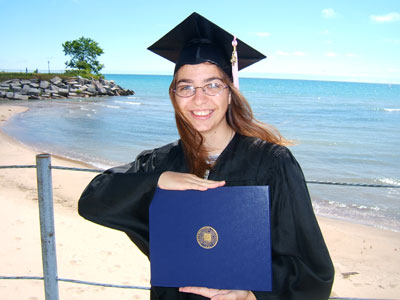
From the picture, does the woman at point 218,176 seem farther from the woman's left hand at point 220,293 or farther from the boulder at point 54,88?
the boulder at point 54,88

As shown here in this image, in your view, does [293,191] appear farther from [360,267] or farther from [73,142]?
[73,142]

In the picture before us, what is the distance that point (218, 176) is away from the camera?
4.70ft

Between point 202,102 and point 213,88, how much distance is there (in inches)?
3.2

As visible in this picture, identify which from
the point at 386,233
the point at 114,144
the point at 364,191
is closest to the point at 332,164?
the point at 364,191

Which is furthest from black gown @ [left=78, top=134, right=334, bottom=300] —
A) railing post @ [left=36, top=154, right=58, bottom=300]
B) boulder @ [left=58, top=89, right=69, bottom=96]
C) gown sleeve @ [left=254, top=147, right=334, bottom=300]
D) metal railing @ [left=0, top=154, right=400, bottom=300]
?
boulder @ [left=58, top=89, right=69, bottom=96]

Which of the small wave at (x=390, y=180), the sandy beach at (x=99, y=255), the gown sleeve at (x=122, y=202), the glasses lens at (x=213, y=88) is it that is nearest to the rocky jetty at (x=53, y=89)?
the sandy beach at (x=99, y=255)

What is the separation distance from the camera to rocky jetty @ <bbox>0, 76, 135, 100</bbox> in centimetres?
3378

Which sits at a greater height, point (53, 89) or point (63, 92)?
point (53, 89)

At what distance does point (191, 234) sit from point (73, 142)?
14678mm

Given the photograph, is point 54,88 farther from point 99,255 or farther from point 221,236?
point 221,236

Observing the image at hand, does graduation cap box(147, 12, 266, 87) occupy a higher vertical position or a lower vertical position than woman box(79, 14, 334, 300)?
higher

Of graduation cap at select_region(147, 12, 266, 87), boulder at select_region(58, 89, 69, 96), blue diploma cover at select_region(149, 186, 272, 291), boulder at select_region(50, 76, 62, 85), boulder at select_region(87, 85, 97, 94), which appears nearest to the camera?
blue diploma cover at select_region(149, 186, 272, 291)

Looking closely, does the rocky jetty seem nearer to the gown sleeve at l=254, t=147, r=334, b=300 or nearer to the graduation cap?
the graduation cap

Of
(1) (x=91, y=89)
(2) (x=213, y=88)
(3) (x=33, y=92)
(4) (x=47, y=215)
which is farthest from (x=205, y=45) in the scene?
(1) (x=91, y=89)
